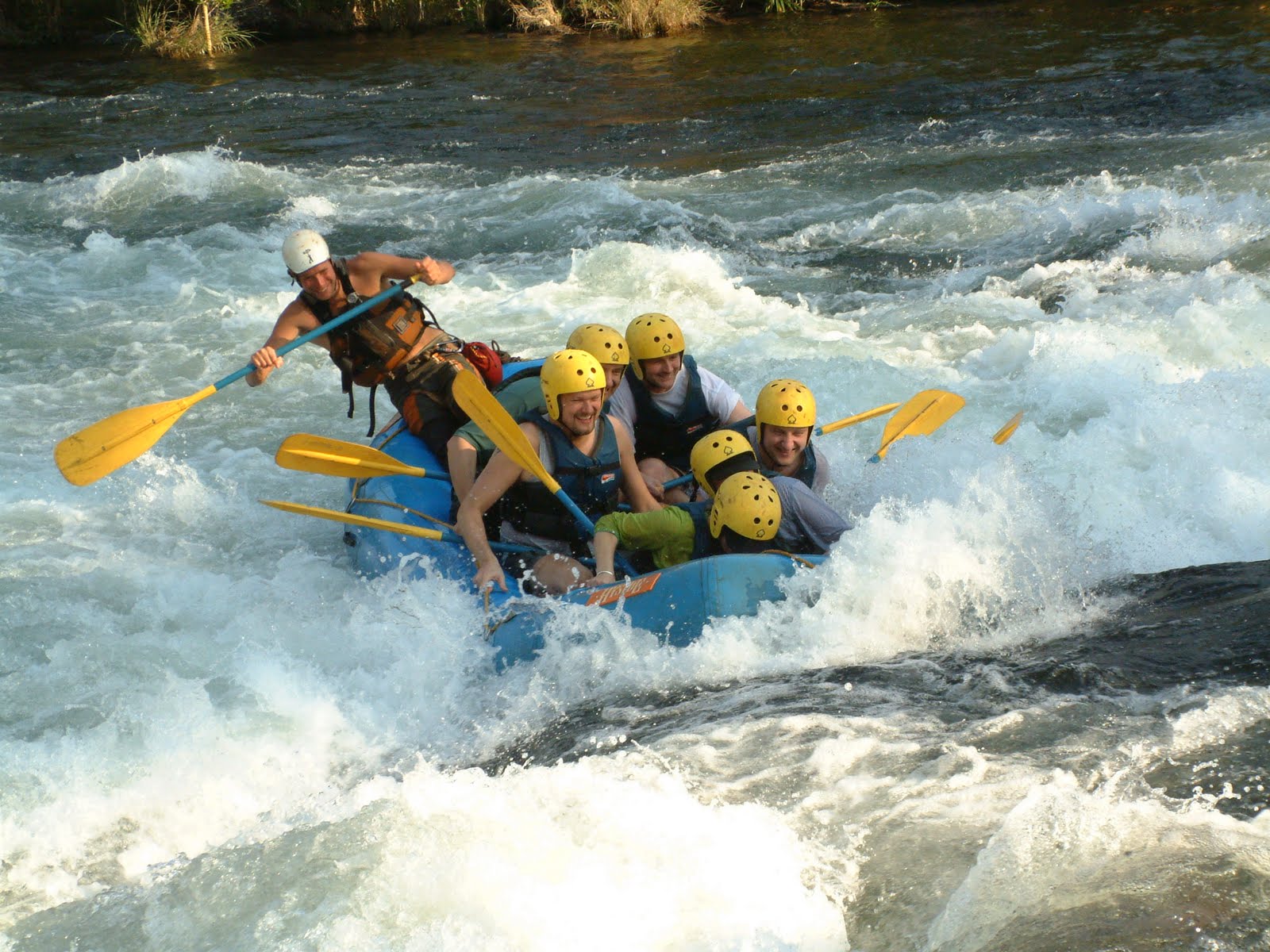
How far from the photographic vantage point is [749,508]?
14.0ft

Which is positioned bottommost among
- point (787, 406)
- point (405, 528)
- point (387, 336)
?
point (405, 528)

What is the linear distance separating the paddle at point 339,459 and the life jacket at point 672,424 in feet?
2.88

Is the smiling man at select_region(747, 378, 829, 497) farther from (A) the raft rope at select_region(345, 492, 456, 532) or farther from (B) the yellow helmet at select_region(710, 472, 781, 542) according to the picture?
(A) the raft rope at select_region(345, 492, 456, 532)

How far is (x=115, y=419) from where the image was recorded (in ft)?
18.4

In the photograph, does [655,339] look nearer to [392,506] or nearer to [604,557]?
[604,557]

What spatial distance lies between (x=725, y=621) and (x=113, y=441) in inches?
116

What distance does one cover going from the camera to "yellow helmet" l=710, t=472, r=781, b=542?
427cm

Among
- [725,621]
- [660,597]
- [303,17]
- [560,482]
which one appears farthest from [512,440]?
[303,17]

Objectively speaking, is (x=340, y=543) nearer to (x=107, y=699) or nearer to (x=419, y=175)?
(x=107, y=699)

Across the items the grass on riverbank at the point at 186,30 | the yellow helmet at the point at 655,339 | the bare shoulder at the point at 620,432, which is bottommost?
the bare shoulder at the point at 620,432

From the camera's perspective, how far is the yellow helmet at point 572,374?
4.59 m

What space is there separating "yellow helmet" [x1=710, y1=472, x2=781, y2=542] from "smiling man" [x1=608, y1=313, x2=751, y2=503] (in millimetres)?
894

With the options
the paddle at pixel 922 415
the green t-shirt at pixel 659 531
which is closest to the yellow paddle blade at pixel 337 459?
the green t-shirt at pixel 659 531

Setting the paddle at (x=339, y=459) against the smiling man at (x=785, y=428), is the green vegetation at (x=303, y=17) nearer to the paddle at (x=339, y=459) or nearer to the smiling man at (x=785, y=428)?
the paddle at (x=339, y=459)
